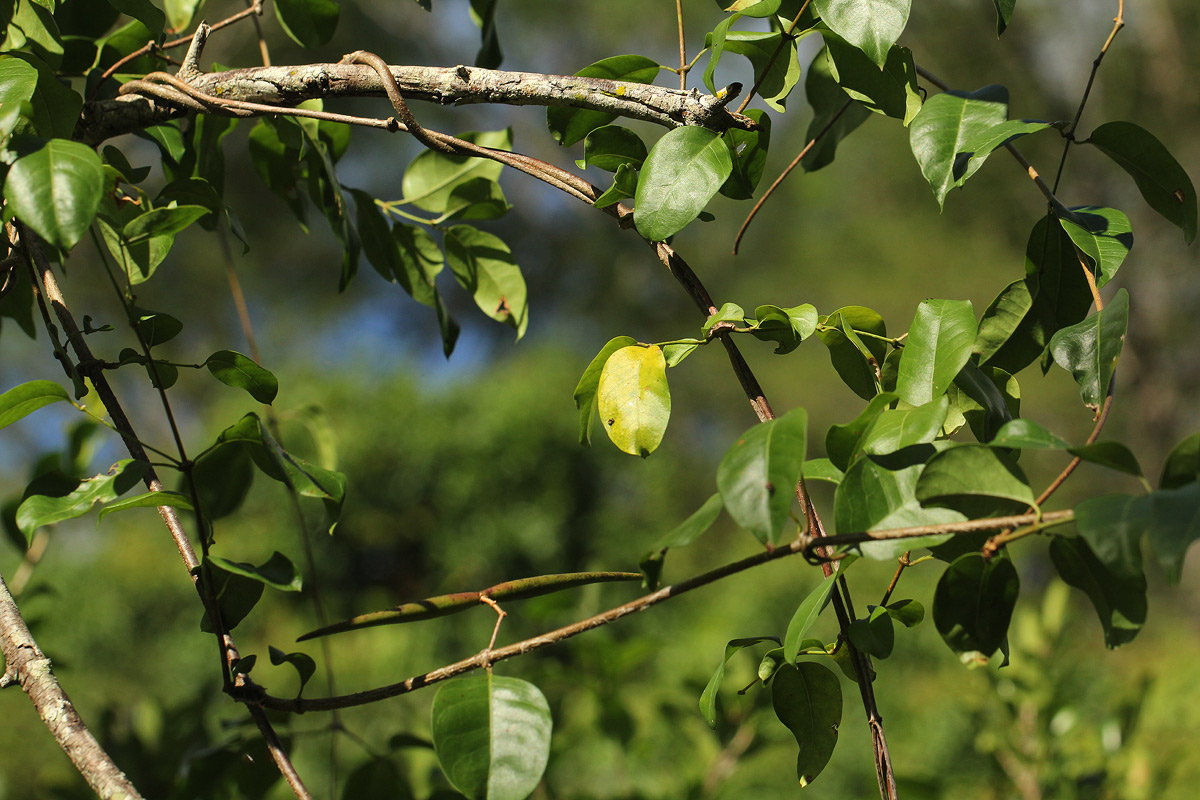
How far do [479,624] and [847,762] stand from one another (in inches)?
52.9

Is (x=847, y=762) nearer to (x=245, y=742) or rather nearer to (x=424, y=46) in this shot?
(x=245, y=742)

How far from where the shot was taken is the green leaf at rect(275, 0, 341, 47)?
19.4 inches

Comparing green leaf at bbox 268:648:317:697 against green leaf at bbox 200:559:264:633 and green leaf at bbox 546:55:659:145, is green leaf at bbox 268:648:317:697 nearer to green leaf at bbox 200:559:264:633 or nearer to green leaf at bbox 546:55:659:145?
green leaf at bbox 200:559:264:633

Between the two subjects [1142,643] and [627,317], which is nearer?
[1142,643]

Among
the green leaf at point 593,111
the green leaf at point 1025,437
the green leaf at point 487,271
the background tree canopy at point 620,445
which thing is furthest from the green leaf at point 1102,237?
the green leaf at point 487,271

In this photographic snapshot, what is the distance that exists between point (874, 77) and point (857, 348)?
0.44 feet

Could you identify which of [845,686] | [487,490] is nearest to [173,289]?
[487,490]

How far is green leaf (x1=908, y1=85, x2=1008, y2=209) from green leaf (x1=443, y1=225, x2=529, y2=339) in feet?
0.91

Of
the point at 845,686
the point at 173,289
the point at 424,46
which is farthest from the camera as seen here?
the point at 173,289

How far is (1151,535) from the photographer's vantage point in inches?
8.2

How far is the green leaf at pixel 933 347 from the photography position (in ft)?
0.97

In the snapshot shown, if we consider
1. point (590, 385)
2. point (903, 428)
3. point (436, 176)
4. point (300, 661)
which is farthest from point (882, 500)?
point (436, 176)

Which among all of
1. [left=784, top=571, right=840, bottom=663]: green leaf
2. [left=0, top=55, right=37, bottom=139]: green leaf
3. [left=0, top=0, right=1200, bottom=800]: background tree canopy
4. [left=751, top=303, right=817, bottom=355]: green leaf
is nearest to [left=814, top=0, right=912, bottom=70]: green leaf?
[left=0, top=0, right=1200, bottom=800]: background tree canopy

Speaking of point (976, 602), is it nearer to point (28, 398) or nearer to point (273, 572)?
point (273, 572)
